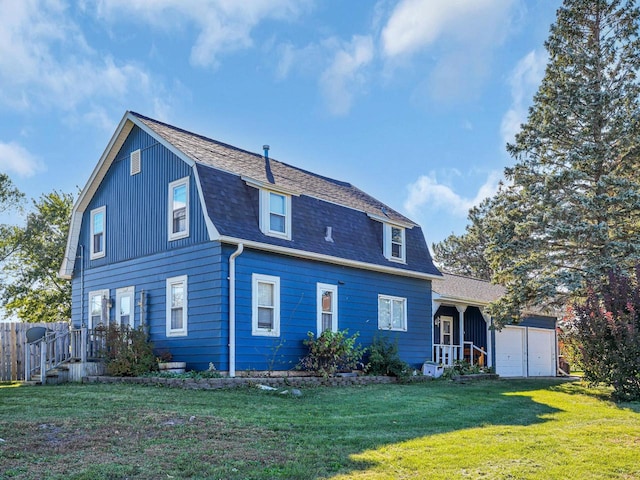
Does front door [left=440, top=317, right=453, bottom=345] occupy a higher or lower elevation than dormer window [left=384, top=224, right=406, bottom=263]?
lower

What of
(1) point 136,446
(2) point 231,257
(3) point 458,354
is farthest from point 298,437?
(3) point 458,354

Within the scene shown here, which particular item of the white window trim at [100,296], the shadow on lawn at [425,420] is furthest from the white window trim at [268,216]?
the white window trim at [100,296]

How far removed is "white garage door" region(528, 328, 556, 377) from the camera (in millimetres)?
24625

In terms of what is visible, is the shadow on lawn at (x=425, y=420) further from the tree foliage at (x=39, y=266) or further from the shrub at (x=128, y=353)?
the tree foliage at (x=39, y=266)

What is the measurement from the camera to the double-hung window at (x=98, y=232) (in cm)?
1806

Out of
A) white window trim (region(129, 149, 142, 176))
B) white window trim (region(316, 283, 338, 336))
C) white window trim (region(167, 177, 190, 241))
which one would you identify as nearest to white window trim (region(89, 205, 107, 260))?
white window trim (region(129, 149, 142, 176))

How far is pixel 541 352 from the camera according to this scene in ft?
82.9

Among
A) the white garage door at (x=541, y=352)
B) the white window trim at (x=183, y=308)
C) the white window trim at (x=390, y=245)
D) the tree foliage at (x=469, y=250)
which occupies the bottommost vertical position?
the white garage door at (x=541, y=352)

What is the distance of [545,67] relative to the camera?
66.0 ft

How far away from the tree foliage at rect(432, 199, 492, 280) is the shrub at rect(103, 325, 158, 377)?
105ft

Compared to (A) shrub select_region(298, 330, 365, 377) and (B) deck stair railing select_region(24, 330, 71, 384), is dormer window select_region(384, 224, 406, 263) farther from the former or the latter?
(B) deck stair railing select_region(24, 330, 71, 384)

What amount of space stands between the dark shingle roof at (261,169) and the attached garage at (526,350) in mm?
6385

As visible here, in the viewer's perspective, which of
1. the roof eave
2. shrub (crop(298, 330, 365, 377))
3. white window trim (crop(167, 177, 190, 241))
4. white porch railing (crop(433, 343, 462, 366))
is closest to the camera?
the roof eave

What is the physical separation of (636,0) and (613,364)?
40.4 feet
